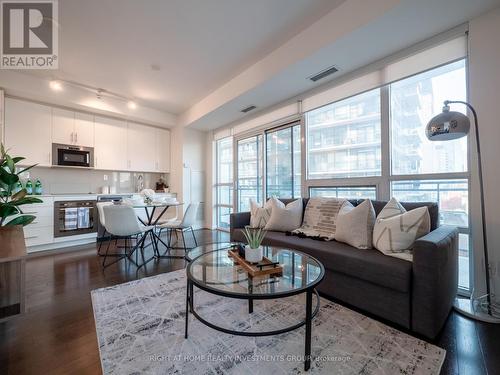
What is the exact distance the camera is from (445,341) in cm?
145

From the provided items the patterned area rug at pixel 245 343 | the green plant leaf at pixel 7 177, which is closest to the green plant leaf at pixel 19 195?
the green plant leaf at pixel 7 177

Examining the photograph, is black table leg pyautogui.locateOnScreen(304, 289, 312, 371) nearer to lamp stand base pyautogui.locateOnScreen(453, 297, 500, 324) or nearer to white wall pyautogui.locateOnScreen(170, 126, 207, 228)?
lamp stand base pyautogui.locateOnScreen(453, 297, 500, 324)

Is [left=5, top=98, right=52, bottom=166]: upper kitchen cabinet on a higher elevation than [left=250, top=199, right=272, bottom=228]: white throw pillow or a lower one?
higher

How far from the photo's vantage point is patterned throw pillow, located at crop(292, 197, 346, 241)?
8.00ft

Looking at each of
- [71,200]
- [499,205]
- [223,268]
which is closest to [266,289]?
[223,268]

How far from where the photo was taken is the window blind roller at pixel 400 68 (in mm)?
2119

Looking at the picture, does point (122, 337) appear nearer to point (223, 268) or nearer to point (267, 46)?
point (223, 268)

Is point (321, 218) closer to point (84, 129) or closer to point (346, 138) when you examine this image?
point (346, 138)

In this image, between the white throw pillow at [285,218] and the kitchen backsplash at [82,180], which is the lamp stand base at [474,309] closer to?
the white throw pillow at [285,218]

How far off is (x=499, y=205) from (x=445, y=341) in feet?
4.09

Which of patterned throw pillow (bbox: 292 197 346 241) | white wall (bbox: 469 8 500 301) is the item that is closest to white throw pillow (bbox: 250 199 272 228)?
patterned throw pillow (bbox: 292 197 346 241)

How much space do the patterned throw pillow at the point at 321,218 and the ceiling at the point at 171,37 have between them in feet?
6.66

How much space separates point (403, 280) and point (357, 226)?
2.05 feet

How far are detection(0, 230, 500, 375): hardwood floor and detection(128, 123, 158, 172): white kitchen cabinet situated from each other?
10.1 ft
